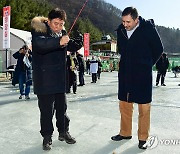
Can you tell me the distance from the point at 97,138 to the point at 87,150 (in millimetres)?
535

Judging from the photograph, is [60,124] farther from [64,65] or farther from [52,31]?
[52,31]

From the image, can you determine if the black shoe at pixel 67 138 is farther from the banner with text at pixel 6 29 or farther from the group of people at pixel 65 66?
the banner with text at pixel 6 29

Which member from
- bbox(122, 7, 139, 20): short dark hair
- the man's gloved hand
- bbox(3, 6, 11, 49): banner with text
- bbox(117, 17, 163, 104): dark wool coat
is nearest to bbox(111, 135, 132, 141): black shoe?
bbox(117, 17, 163, 104): dark wool coat

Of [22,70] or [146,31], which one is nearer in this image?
[146,31]

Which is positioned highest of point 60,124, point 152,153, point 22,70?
point 22,70

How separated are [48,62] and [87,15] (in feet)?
349

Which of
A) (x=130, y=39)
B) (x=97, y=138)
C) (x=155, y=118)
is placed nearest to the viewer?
(x=130, y=39)

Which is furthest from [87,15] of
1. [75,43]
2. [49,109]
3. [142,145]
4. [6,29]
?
[142,145]

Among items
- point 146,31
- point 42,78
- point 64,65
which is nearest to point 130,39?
point 146,31

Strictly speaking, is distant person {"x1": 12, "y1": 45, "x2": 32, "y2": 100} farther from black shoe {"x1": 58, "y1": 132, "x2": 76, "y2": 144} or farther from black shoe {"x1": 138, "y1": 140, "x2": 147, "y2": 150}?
black shoe {"x1": 138, "y1": 140, "x2": 147, "y2": 150}

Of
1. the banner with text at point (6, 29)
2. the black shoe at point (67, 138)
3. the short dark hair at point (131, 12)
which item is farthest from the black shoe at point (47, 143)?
the banner with text at point (6, 29)

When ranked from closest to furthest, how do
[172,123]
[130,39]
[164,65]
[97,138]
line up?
[130,39]
[97,138]
[172,123]
[164,65]

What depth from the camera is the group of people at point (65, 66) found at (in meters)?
3.50

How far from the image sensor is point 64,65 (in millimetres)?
3672
